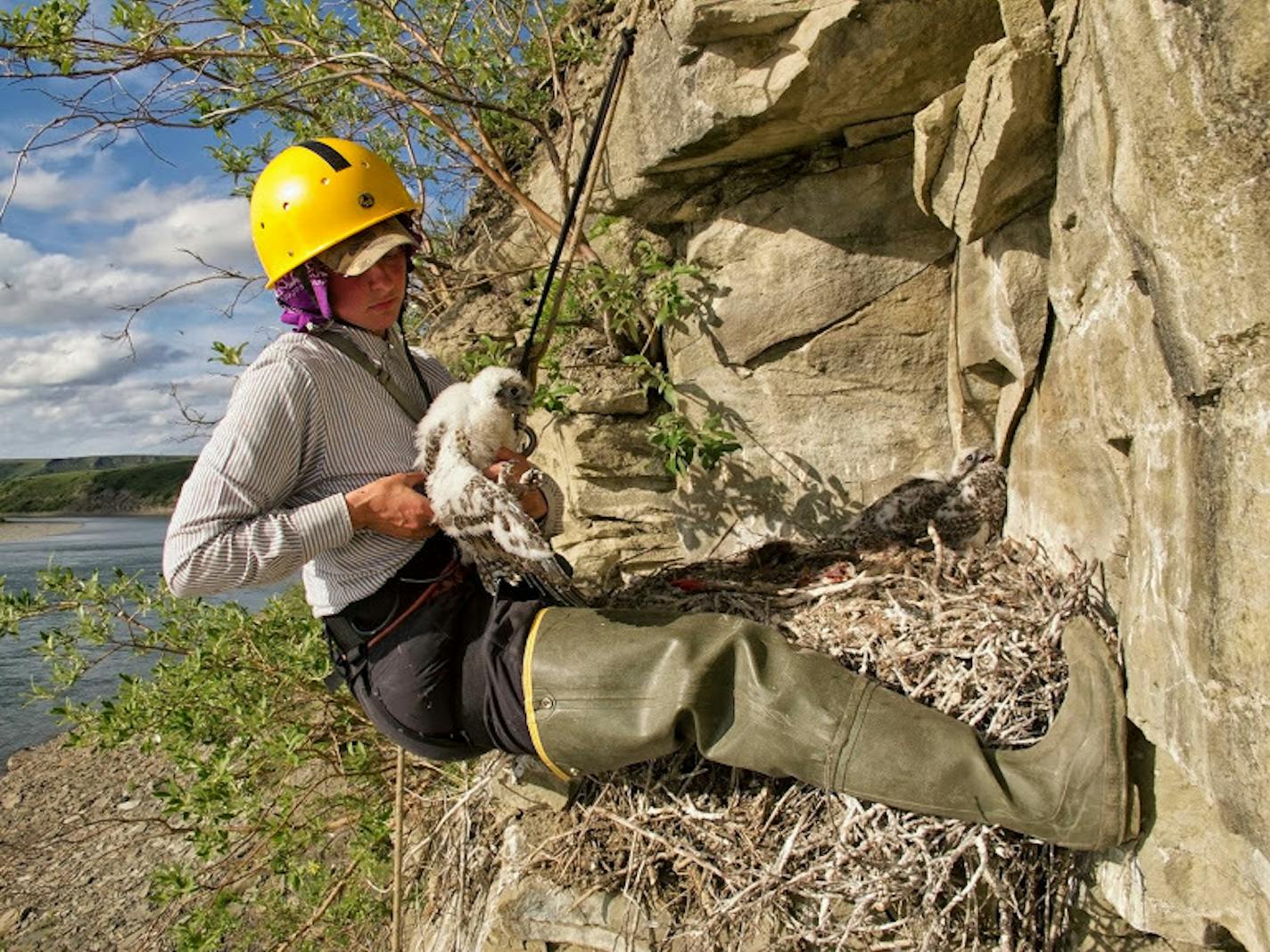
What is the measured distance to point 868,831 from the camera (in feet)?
9.12

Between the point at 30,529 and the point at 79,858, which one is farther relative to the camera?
the point at 30,529

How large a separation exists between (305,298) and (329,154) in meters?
0.49

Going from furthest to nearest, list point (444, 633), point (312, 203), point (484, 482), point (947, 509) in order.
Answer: point (947, 509) < point (444, 633) < point (312, 203) < point (484, 482)

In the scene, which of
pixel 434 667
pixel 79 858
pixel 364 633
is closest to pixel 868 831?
pixel 434 667

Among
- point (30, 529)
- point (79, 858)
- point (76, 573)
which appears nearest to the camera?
point (76, 573)

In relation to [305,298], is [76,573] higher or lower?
lower

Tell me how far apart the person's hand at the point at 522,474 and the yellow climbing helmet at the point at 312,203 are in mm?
872

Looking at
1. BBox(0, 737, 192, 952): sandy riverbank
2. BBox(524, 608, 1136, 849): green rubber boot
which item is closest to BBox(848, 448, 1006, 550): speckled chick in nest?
BBox(524, 608, 1136, 849): green rubber boot

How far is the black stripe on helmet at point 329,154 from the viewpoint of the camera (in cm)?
285

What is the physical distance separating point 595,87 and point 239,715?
4.07 metres

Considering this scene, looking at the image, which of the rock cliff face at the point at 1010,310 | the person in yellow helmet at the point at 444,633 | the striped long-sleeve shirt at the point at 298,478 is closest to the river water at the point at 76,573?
the striped long-sleeve shirt at the point at 298,478

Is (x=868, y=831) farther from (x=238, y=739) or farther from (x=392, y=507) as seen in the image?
(x=238, y=739)

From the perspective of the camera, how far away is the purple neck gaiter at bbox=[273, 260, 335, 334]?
283 cm

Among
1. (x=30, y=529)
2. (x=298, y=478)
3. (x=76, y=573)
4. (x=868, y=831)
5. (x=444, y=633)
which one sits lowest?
(x=868, y=831)
